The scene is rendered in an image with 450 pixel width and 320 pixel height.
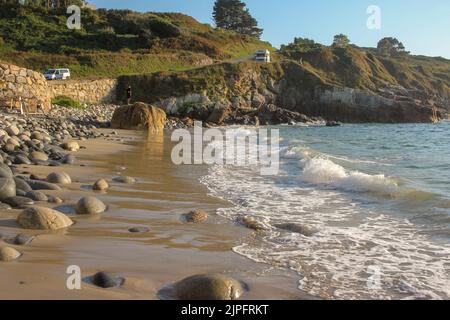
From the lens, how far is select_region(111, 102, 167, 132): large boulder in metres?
26.3

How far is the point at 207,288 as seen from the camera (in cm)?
378

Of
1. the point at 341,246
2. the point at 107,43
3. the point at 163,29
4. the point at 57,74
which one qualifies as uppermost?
the point at 163,29

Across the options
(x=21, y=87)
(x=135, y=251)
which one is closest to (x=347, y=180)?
(x=135, y=251)

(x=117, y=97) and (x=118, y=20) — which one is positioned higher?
(x=118, y=20)

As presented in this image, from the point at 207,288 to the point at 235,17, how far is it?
288ft

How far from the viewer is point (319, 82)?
51969 millimetres

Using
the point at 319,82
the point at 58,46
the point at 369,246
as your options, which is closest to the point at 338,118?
the point at 319,82

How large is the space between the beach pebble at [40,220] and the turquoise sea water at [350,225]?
6.75ft

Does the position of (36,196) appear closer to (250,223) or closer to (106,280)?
(250,223)

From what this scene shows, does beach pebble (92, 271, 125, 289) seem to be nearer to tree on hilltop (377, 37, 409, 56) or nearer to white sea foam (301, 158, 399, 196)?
white sea foam (301, 158, 399, 196)

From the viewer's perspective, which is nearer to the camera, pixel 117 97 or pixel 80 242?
pixel 80 242
